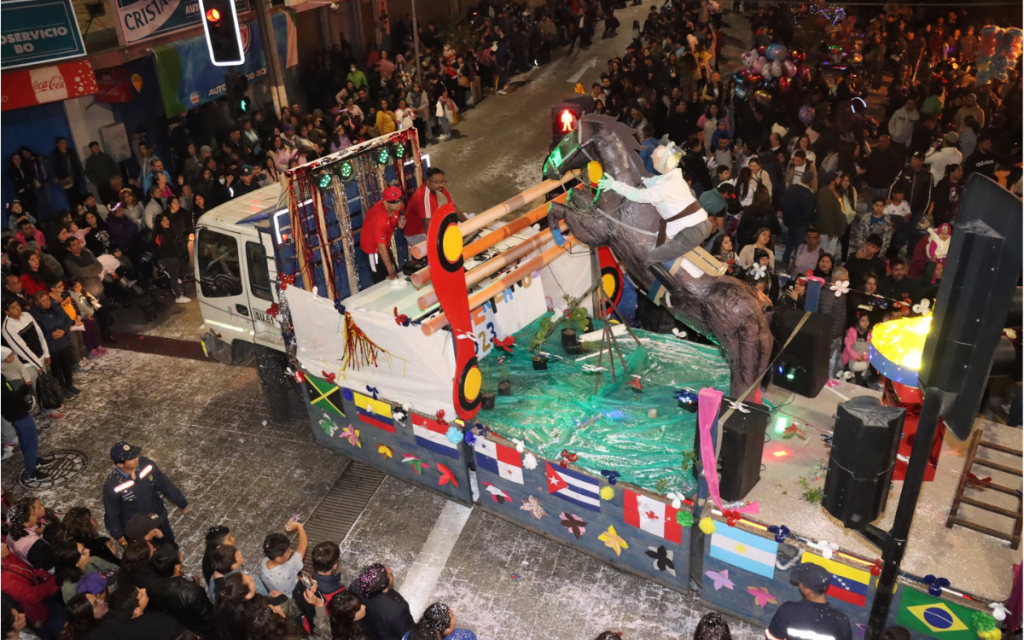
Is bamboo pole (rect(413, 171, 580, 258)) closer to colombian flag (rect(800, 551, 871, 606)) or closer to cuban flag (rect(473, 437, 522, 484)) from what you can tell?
cuban flag (rect(473, 437, 522, 484))

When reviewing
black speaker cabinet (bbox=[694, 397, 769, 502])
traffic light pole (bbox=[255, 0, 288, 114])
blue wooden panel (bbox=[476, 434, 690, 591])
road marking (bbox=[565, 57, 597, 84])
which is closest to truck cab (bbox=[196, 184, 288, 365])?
blue wooden panel (bbox=[476, 434, 690, 591])

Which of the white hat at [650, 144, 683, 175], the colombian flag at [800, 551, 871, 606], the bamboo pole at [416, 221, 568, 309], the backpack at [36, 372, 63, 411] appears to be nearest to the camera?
the colombian flag at [800, 551, 871, 606]

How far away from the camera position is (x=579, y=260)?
9203mm

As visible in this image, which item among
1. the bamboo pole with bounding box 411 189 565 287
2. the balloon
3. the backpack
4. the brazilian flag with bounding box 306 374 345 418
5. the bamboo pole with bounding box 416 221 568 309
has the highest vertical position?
the bamboo pole with bounding box 411 189 565 287

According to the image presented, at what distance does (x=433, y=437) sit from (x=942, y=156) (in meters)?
9.43

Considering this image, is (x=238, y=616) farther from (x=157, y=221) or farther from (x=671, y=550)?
(x=157, y=221)

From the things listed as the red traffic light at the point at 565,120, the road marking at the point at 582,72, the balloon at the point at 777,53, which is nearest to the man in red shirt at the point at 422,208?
the red traffic light at the point at 565,120

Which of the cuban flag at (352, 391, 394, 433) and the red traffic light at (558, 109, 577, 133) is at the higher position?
the red traffic light at (558, 109, 577, 133)

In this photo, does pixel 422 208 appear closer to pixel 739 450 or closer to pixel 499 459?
pixel 499 459

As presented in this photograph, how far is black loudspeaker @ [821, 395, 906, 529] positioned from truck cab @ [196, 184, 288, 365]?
6134mm

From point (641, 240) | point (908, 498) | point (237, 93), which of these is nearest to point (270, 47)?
point (237, 93)

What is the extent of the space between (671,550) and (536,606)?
1.25 metres

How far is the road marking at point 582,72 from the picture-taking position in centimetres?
2411

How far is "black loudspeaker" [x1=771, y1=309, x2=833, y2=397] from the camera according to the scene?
7195 mm
